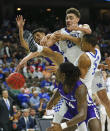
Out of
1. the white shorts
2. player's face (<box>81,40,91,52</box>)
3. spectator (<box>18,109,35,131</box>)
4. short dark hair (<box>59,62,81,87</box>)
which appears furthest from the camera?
spectator (<box>18,109,35,131</box>)

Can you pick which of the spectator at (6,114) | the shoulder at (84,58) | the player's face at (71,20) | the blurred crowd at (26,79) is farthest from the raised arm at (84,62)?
the spectator at (6,114)

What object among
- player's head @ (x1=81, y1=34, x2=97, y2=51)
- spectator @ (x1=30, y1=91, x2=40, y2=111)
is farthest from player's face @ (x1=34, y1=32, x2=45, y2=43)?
spectator @ (x1=30, y1=91, x2=40, y2=111)

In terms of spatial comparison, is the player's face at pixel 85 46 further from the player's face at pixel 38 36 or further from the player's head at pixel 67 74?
the player's head at pixel 67 74

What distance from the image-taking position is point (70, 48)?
6875 mm

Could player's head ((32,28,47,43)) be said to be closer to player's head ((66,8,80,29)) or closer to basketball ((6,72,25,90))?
player's head ((66,8,80,29))

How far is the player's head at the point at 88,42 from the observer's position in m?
6.36

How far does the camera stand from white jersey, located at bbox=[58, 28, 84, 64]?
267 inches

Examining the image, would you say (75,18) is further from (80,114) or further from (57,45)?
(80,114)

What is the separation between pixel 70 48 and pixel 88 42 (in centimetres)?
53

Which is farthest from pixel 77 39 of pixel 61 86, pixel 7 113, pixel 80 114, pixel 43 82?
pixel 43 82

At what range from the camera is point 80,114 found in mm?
5348

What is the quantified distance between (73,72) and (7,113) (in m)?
7.07

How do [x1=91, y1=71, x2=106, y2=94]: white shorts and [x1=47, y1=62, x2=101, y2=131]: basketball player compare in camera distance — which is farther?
[x1=91, y1=71, x2=106, y2=94]: white shorts

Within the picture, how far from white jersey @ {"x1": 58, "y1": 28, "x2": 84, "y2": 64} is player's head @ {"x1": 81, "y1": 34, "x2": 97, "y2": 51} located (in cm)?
23
